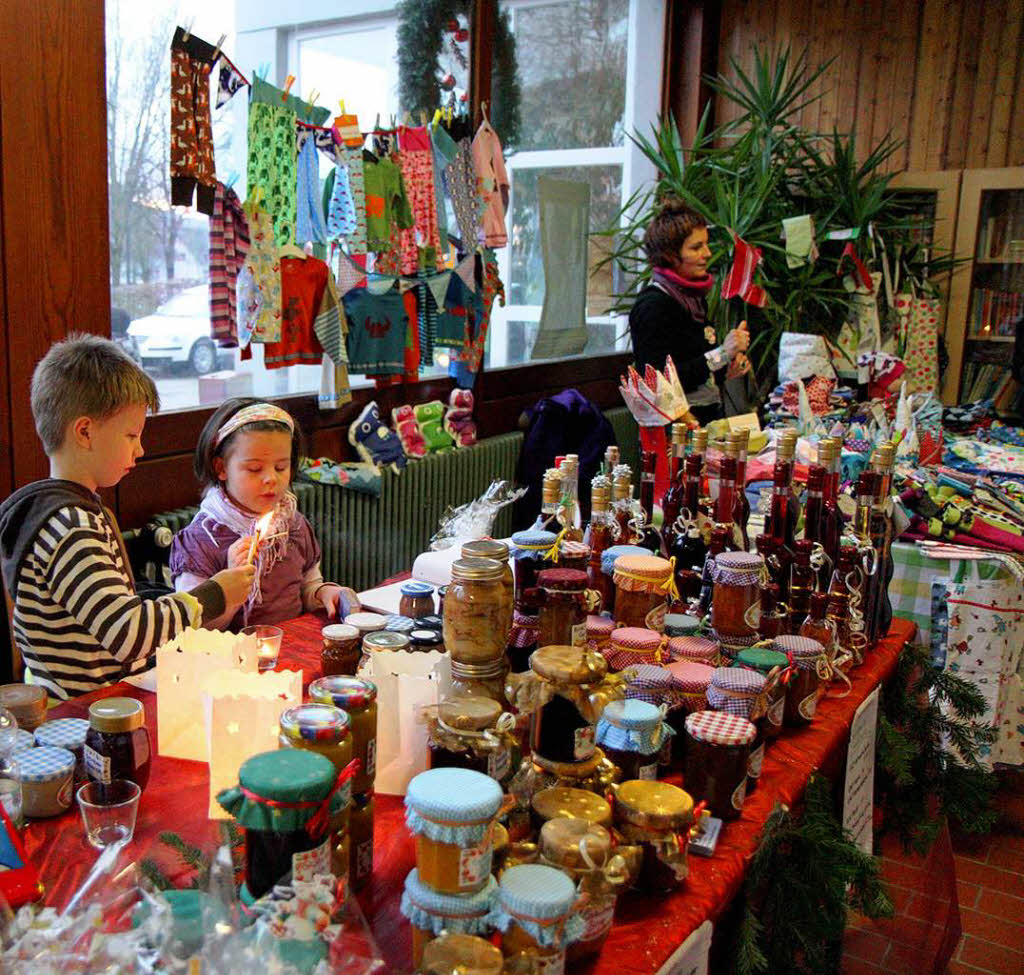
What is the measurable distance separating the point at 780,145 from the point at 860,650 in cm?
446

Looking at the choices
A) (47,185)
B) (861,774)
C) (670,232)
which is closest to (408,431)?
(670,232)

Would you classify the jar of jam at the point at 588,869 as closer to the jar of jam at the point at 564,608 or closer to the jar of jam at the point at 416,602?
the jar of jam at the point at 564,608

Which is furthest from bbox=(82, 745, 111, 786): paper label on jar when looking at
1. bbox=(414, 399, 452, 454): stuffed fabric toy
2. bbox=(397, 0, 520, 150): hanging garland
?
bbox=(397, 0, 520, 150): hanging garland

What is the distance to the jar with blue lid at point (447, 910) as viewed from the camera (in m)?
0.89

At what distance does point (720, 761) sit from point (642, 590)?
0.40m

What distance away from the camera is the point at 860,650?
1.85m

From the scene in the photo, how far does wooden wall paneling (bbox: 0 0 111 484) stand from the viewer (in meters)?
2.59

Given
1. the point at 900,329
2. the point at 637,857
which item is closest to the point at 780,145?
the point at 900,329

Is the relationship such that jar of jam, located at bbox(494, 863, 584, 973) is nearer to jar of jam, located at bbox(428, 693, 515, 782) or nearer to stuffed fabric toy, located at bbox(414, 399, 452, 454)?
jar of jam, located at bbox(428, 693, 515, 782)

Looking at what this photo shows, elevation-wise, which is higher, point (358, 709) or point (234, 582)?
point (358, 709)

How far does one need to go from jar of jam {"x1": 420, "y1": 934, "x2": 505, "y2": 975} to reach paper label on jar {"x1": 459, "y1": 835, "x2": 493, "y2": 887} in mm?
46

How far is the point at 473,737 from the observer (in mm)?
1065

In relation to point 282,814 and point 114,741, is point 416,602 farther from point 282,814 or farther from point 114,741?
point 282,814

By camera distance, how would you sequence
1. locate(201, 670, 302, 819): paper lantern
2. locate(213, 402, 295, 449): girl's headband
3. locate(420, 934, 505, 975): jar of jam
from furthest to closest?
locate(213, 402, 295, 449): girl's headband
locate(201, 670, 302, 819): paper lantern
locate(420, 934, 505, 975): jar of jam
